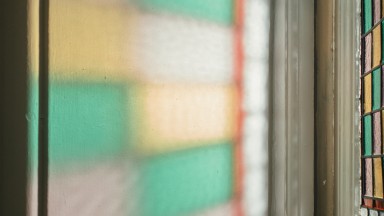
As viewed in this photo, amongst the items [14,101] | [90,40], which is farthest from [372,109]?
[14,101]

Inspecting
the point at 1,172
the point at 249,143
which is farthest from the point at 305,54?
the point at 1,172

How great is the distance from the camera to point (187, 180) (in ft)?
2.50

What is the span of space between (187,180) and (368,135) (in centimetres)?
229

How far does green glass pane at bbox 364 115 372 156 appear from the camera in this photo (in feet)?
8.76

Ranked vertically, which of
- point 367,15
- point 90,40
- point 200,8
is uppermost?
point 367,15

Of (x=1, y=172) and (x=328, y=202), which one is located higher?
(x=1, y=172)

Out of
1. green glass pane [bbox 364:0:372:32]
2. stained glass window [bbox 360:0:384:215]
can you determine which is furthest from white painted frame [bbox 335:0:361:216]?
green glass pane [bbox 364:0:372:32]

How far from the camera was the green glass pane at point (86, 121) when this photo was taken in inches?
19.8

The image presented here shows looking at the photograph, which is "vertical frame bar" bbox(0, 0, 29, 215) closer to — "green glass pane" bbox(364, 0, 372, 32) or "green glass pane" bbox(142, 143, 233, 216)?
"green glass pane" bbox(142, 143, 233, 216)

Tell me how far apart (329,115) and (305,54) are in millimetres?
197

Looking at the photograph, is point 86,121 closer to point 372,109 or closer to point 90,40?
point 90,40

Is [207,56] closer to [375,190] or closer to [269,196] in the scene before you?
[269,196]

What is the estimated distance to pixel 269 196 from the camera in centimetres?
106

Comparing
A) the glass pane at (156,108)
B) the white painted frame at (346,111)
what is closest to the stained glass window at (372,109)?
the white painted frame at (346,111)
